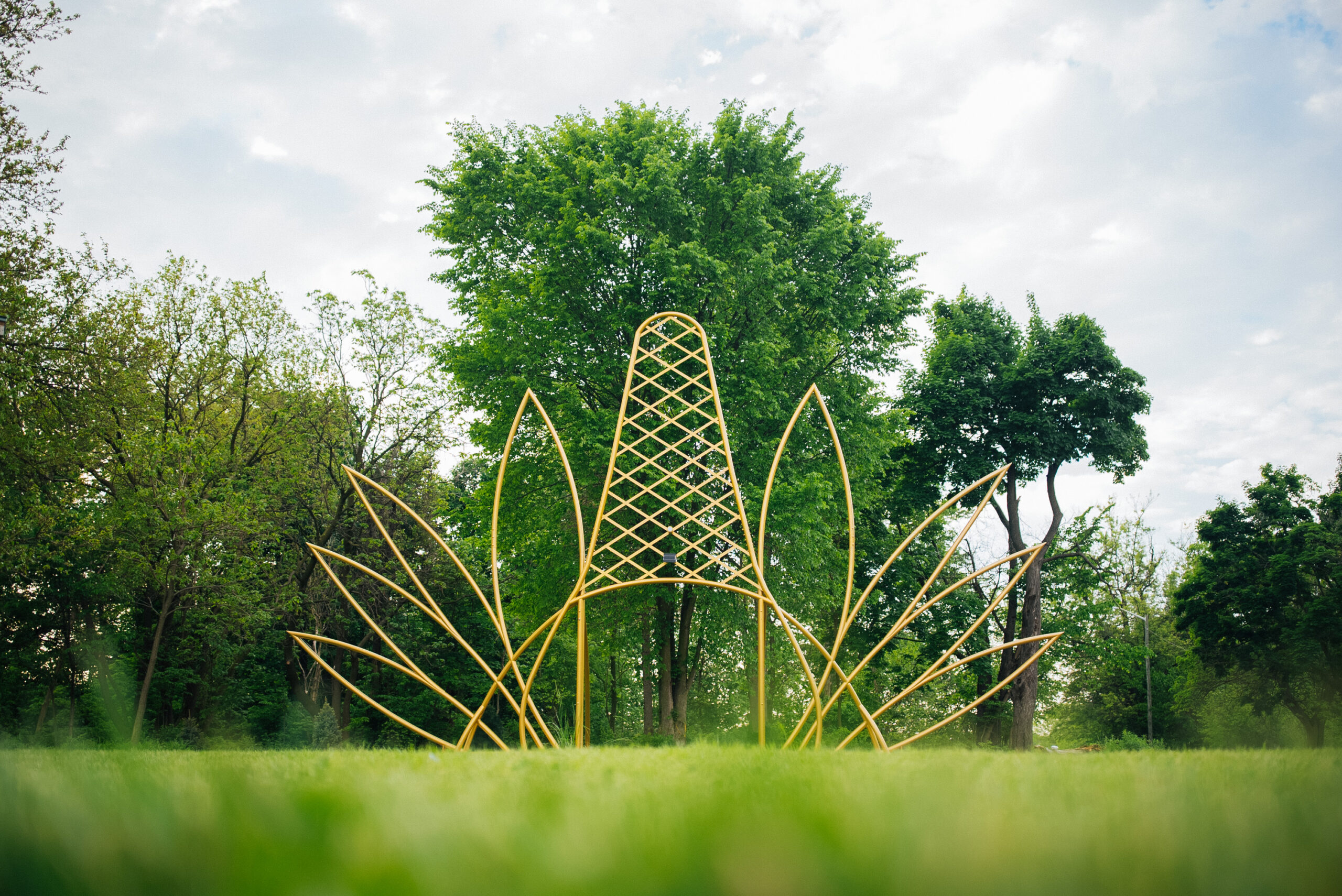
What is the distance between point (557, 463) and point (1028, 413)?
1258 centimetres

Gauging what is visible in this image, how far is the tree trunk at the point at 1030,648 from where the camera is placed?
58.4ft

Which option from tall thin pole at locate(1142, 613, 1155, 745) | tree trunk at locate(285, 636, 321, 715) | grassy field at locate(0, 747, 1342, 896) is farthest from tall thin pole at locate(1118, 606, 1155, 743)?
grassy field at locate(0, 747, 1342, 896)

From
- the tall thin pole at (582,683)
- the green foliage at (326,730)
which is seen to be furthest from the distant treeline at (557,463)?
the tall thin pole at (582,683)

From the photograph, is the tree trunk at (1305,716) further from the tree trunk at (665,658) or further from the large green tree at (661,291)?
the tree trunk at (665,658)

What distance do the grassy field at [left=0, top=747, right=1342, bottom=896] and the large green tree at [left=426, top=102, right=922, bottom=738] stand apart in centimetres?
1150

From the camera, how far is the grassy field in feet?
2.24

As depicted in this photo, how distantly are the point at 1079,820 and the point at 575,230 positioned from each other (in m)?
13.6

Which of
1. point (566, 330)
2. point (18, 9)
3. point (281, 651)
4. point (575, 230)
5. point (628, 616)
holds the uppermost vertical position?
point (18, 9)

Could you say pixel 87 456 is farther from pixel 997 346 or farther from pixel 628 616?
pixel 997 346

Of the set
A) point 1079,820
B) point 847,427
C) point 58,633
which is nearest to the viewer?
point 1079,820

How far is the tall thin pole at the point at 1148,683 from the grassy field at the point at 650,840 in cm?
2680

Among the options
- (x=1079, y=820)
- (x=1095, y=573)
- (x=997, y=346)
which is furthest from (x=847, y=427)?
(x=1079, y=820)

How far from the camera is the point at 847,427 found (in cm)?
1455

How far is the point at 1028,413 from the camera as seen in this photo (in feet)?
64.4
